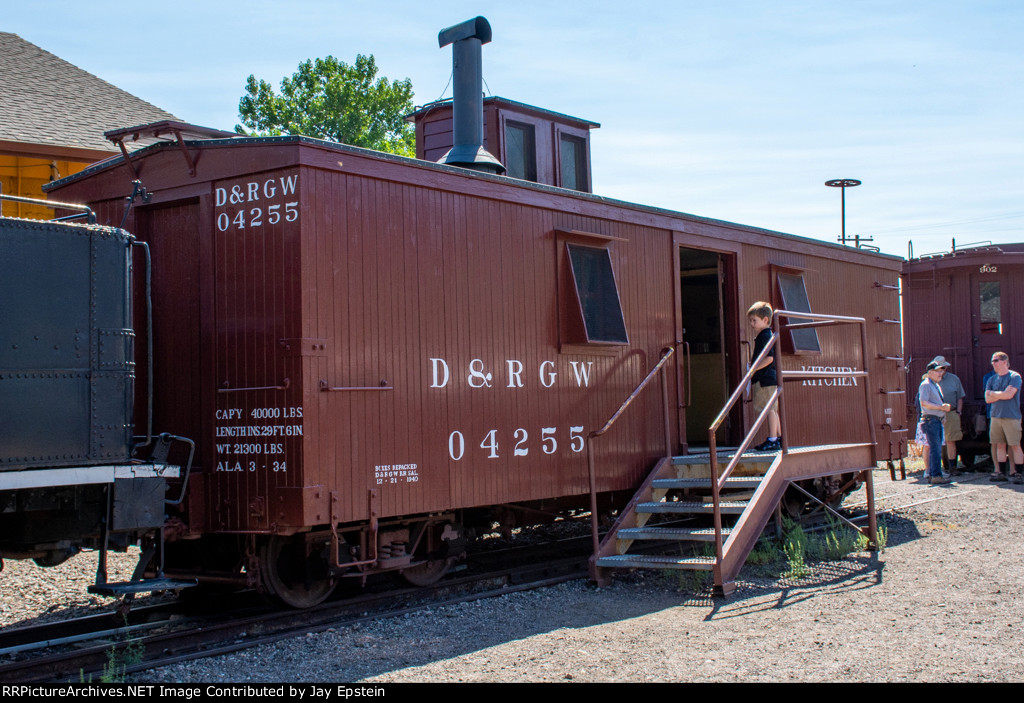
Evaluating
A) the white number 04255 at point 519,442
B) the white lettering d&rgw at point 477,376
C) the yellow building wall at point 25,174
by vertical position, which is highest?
the yellow building wall at point 25,174

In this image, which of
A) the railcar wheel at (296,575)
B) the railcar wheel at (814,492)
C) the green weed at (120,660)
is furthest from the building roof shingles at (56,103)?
the railcar wheel at (814,492)

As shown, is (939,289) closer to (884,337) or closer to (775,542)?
(884,337)

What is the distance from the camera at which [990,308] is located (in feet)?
56.1

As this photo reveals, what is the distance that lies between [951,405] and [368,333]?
11649mm

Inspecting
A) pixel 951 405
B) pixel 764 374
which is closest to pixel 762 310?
pixel 764 374

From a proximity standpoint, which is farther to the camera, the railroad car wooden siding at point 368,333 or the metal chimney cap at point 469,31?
the metal chimney cap at point 469,31

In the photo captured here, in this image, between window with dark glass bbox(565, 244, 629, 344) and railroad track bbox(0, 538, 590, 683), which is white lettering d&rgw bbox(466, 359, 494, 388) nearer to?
window with dark glass bbox(565, 244, 629, 344)

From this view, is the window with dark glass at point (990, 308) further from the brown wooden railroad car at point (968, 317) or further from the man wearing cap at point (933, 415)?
the man wearing cap at point (933, 415)

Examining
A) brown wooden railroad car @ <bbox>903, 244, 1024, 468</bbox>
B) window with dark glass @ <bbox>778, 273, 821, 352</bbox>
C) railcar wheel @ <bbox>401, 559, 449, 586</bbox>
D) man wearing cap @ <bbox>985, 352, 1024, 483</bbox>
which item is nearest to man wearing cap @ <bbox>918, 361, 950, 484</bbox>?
man wearing cap @ <bbox>985, 352, 1024, 483</bbox>

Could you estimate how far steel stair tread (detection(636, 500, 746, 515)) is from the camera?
7863 mm

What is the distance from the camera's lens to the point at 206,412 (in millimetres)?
6832

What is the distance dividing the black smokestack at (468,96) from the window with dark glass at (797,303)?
143 inches

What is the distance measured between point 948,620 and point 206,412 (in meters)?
5.20

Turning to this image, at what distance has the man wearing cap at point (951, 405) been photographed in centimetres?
1527
